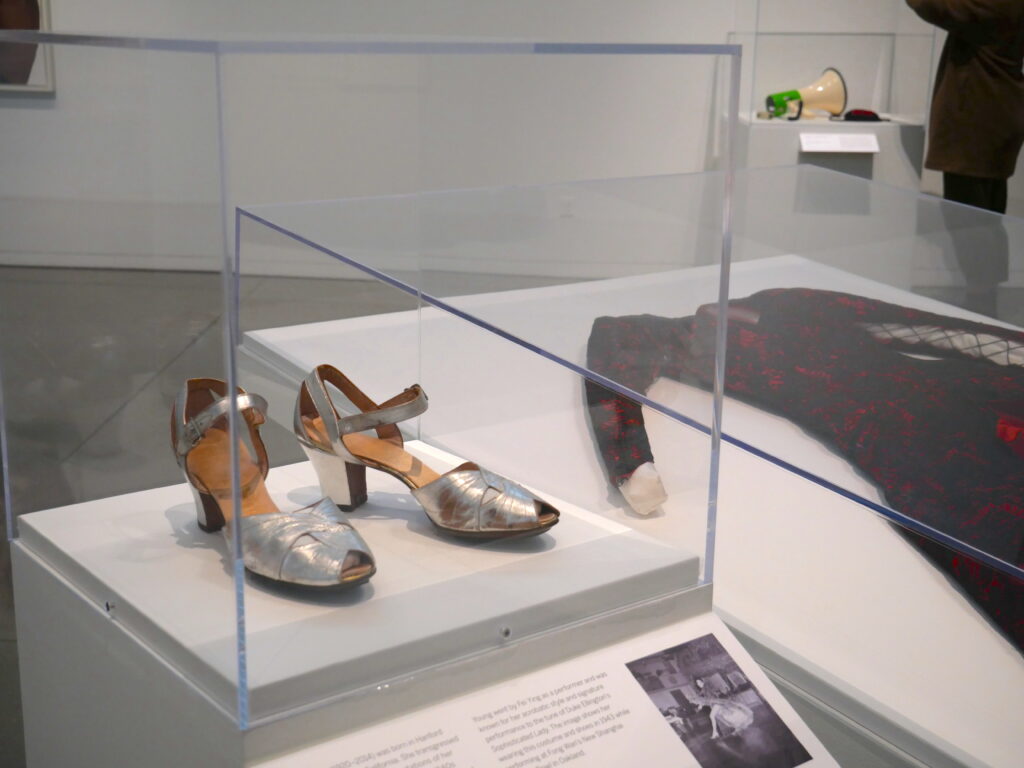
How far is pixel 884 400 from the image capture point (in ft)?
5.58

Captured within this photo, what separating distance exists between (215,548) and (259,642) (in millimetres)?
177

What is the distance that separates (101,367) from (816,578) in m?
0.98

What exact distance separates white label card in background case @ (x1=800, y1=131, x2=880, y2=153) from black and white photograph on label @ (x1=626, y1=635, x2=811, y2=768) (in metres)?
3.35

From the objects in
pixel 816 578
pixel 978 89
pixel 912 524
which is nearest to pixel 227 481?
pixel 912 524

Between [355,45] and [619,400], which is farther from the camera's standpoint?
[619,400]

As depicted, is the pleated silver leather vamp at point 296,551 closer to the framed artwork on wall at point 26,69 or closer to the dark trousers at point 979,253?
the framed artwork on wall at point 26,69

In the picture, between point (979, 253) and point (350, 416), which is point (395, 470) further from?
point (979, 253)

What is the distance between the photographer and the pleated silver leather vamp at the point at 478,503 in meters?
1.22

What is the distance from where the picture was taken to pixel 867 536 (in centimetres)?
171

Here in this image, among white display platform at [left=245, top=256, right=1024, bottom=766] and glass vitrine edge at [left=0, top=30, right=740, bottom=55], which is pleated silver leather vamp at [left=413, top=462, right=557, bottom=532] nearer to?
Answer: white display platform at [left=245, top=256, right=1024, bottom=766]

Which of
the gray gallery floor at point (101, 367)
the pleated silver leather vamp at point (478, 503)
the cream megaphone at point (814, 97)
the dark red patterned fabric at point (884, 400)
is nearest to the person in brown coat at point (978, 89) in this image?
the cream megaphone at point (814, 97)

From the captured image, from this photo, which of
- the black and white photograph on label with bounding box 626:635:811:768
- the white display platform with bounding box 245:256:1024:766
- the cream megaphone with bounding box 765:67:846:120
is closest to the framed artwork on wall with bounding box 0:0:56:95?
the white display platform with bounding box 245:256:1024:766

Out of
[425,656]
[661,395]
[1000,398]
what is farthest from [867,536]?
[425,656]

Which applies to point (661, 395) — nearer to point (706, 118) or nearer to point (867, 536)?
point (867, 536)
